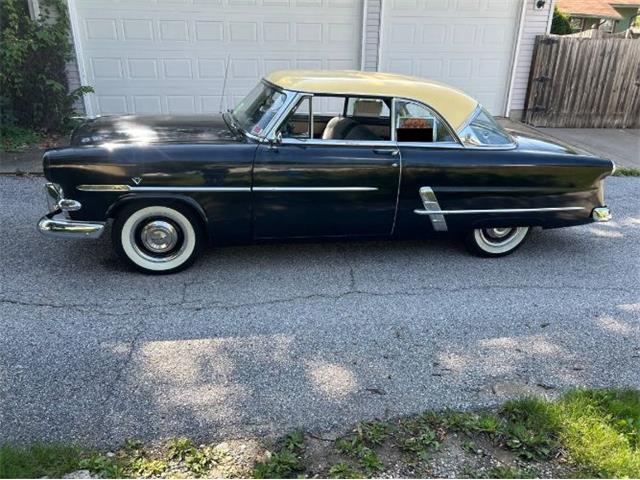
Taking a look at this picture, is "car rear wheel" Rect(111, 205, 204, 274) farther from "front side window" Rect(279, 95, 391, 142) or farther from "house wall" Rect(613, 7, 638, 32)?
"house wall" Rect(613, 7, 638, 32)

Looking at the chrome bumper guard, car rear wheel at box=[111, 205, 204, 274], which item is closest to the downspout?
the chrome bumper guard

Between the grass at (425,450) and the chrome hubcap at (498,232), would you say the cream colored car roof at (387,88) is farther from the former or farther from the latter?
the grass at (425,450)

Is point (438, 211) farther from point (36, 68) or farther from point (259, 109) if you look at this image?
point (36, 68)

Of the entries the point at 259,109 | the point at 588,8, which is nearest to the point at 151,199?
the point at 259,109

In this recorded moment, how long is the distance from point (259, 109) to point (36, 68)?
5.23m

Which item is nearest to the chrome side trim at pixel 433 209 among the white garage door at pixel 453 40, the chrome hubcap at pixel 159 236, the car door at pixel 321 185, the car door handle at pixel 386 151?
the car door at pixel 321 185

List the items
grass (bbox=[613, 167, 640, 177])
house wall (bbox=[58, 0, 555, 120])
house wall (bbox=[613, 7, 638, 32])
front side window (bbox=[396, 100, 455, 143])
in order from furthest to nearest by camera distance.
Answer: house wall (bbox=[613, 7, 638, 32]) → house wall (bbox=[58, 0, 555, 120]) → grass (bbox=[613, 167, 640, 177]) → front side window (bbox=[396, 100, 455, 143])

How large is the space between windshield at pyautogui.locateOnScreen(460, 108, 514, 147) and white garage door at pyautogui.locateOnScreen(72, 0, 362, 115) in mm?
4992

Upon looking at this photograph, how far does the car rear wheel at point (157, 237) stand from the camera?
4.03m

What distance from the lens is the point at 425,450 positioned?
251 centimetres

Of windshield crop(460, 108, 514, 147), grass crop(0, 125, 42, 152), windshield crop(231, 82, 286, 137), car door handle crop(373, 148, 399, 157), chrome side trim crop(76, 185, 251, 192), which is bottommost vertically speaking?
grass crop(0, 125, 42, 152)

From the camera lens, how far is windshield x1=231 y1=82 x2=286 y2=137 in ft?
13.8

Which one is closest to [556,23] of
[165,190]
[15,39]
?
[15,39]

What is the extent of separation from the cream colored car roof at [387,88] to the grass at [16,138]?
4.91 metres
